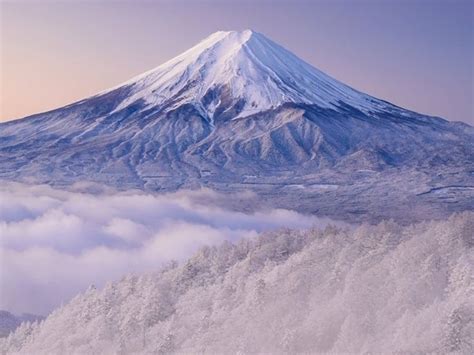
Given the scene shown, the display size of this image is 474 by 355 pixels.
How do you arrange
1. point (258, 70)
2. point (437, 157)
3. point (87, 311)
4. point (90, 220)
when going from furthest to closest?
point (258, 70) < point (437, 157) < point (90, 220) < point (87, 311)

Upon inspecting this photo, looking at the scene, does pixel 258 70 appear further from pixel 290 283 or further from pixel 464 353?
pixel 464 353

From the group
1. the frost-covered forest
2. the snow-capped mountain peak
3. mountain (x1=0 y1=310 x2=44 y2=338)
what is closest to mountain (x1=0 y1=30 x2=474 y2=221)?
the snow-capped mountain peak

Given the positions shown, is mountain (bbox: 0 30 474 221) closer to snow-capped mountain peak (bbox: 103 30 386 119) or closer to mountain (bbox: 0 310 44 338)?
snow-capped mountain peak (bbox: 103 30 386 119)

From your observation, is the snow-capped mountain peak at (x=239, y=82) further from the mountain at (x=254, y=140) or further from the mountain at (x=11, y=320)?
the mountain at (x=11, y=320)

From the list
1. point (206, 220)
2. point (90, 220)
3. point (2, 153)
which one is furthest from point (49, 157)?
point (206, 220)

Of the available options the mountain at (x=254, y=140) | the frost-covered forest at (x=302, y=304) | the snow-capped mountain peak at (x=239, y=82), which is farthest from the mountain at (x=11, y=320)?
the snow-capped mountain peak at (x=239, y=82)

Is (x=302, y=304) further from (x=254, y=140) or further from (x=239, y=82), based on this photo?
(x=239, y=82)
